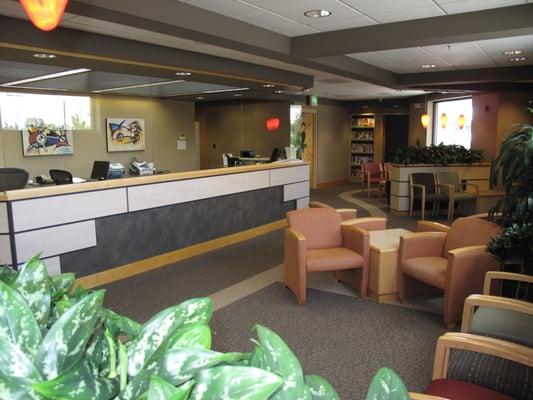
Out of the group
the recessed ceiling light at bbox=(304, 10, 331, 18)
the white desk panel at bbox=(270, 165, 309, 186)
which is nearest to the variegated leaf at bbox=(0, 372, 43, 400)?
the recessed ceiling light at bbox=(304, 10, 331, 18)

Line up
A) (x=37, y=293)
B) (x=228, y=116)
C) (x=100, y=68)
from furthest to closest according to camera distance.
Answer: (x=228, y=116), (x=100, y=68), (x=37, y=293)

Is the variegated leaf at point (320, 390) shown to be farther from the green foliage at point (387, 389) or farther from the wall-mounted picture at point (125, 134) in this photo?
the wall-mounted picture at point (125, 134)

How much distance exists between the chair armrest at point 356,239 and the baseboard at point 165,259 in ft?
7.50

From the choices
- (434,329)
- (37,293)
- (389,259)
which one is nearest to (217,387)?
(37,293)

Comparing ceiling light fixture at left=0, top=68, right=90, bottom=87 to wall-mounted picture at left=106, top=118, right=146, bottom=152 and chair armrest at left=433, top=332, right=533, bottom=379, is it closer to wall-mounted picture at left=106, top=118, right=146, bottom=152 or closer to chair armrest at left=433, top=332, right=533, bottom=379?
wall-mounted picture at left=106, top=118, right=146, bottom=152

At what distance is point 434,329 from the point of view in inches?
144

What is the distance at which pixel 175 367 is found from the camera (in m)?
0.65

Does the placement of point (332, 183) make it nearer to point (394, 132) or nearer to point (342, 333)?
point (394, 132)

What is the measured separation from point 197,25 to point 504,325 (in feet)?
11.5

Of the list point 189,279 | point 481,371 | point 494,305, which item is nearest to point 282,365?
point 481,371

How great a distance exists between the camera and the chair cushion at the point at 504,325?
8.14ft

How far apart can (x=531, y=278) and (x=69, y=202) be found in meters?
4.04

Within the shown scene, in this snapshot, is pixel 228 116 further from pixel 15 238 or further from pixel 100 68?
pixel 15 238

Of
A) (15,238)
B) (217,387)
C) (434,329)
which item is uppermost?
(217,387)
